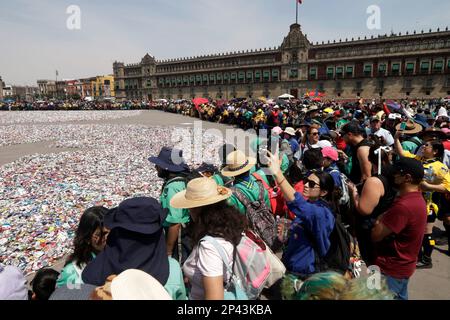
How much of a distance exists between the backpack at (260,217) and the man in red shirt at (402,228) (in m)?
1.00

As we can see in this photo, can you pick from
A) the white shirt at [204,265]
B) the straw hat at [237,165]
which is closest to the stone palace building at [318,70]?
the straw hat at [237,165]

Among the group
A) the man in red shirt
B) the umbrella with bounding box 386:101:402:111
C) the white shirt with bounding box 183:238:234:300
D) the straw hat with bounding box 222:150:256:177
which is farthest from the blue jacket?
the umbrella with bounding box 386:101:402:111

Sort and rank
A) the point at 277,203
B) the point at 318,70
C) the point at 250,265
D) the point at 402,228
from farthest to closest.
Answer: the point at 318,70 → the point at 277,203 → the point at 402,228 → the point at 250,265

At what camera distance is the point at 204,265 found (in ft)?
5.22

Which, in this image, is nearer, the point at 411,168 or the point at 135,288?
the point at 135,288

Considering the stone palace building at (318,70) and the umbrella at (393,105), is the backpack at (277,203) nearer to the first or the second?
the umbrella at (393,105)

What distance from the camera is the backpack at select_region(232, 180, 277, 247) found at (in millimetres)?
2908


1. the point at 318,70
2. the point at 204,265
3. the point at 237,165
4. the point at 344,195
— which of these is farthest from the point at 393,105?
the point at 318,70

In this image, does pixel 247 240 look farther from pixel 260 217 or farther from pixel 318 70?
pixel 318 70

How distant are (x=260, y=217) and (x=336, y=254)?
970mm

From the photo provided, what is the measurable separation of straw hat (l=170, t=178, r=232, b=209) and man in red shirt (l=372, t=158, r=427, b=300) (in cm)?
123

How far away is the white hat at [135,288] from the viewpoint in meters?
1.12
